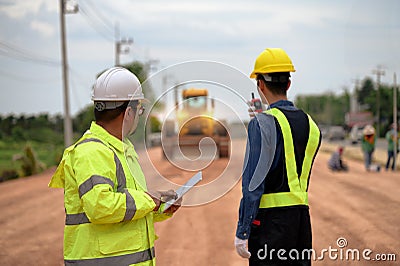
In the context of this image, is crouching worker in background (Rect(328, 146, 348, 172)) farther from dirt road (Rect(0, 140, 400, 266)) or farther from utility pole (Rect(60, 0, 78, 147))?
utility pole (Rect(60, 0, 78, 147))

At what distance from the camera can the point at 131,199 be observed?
298cm

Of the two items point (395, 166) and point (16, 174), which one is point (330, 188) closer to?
point (395, 166)

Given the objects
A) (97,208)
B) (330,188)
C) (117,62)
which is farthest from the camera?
(117,62)

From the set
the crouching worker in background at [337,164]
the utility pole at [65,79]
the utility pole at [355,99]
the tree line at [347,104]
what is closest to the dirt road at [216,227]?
the tree line at [347,104]

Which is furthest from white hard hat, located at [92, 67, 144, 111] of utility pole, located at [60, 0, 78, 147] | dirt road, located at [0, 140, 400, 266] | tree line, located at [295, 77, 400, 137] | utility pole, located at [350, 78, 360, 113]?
utility pole, located at [350, 78, 360, 113]

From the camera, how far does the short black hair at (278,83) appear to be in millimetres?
3705

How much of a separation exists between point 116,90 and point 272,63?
3.58 feet

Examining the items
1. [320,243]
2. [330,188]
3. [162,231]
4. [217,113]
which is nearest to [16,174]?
[330,188]

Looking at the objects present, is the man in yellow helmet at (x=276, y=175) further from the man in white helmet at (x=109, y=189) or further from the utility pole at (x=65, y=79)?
the utility pole at (x=65, y=79)

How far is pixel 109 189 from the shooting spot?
2.91 metres

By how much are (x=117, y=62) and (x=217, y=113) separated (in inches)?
1395

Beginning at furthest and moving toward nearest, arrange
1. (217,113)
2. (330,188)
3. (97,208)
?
1. (330,188)
2. (217,113)
3. (97,208)

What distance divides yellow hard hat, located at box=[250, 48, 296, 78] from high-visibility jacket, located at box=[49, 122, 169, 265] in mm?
1055

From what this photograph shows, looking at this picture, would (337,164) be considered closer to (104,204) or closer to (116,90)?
(116,90)
